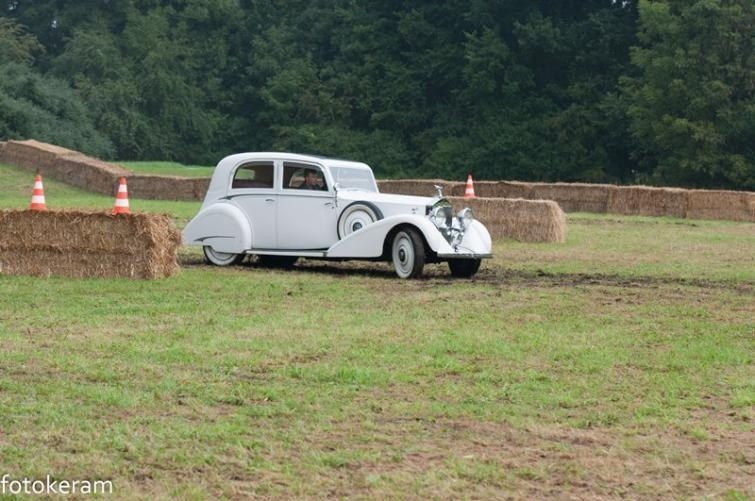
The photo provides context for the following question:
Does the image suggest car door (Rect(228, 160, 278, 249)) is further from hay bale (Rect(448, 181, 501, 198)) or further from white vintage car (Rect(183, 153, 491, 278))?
hay bale (Rect(448, 181, 501, 198))

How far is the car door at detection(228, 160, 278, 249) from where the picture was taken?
15.6 metres

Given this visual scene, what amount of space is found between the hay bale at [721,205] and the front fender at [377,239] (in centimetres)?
1787

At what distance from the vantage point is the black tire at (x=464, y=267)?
49.4ft

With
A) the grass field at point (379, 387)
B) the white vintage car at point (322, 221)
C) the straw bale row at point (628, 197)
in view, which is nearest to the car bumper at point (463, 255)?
the white vintage car at point (322, 221)

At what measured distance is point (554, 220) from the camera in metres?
21.6

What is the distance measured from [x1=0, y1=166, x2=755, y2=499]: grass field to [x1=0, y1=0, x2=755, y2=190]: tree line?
36483mm

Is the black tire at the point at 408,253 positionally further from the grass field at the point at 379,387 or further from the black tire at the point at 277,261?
the black tire at the point at 277,261

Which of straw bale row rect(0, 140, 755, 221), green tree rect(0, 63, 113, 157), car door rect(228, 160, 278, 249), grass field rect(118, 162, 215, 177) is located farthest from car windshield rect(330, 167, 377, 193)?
green tree rect(0, 63, 113, 157)

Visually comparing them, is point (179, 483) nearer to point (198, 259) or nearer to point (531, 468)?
point (531, 468)

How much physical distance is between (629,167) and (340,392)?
163 ft

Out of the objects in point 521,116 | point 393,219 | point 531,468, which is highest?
point 521,116

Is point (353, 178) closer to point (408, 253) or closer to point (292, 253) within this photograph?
point (292, 253)

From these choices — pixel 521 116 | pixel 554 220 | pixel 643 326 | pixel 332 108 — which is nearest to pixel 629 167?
pixel 521 116

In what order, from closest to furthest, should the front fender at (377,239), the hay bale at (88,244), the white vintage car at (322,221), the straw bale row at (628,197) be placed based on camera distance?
the hay bale at (88,244)
the front fender at (377,239)
the white vintage car at (322,221)
the straw bale row at (628,197)
